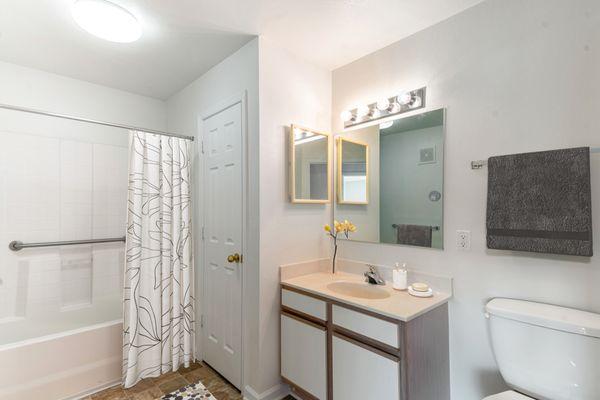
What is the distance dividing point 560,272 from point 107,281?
3446mm

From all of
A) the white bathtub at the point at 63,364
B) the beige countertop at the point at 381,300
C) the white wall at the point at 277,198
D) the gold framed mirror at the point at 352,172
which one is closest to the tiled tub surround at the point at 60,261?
the white bathtub at the point at 63,364

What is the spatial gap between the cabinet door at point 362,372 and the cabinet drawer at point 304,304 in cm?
16

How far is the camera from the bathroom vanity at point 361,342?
138cm

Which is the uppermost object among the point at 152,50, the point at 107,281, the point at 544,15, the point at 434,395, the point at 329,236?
the point at 152,50

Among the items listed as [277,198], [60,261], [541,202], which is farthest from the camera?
[60,261]

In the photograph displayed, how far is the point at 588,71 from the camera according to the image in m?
1.30

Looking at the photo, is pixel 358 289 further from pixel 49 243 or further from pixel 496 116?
pixel 49 243

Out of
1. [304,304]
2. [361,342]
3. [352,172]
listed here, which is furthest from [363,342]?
[352,172]

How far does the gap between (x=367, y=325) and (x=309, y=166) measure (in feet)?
3.82

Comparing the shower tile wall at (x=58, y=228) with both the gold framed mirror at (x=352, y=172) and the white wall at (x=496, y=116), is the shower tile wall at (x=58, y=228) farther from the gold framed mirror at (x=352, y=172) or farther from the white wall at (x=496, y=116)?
the white wall at (x=496, y=116)

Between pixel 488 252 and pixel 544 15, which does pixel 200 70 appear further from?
pixel 488 252

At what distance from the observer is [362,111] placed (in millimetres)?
2135

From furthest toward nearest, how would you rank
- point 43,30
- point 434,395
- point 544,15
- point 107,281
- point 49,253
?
point 107,281
point 49,253
point 43,30
point 434,395
point 544,15

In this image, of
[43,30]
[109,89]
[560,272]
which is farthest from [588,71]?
[109,89]
